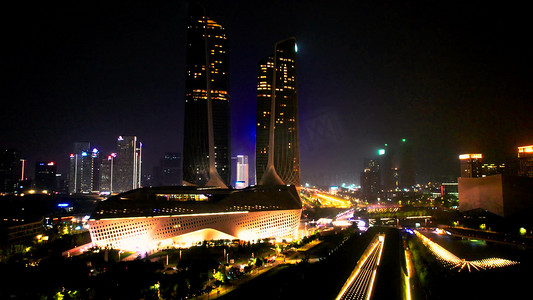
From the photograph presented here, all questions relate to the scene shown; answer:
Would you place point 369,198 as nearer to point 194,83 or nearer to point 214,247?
point 194,83

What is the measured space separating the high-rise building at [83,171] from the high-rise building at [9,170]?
85.3 feet

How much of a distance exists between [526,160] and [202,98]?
4983 centimetres

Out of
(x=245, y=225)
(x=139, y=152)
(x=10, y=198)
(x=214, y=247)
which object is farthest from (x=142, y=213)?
(x=139, y=152)

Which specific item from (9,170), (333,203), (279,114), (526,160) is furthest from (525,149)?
(9,170)

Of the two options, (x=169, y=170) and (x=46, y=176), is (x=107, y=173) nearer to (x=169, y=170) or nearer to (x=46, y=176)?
(x=46, y=176)

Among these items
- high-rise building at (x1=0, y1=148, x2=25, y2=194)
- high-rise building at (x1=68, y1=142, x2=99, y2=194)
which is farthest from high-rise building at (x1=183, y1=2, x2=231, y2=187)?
high-rise building at (x1=68, y1=142, x2=99, y2=194)

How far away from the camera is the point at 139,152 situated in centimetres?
10681

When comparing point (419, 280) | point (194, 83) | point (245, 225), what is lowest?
point (419, 280)

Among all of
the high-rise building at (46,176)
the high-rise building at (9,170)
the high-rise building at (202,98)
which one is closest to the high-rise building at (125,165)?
the high-rise building at (46,176)

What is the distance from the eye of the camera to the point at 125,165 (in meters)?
104

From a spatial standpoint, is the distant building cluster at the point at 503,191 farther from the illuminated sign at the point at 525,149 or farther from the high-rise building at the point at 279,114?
the high-rise building at the point at 279,114

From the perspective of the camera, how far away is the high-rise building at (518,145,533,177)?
52750mm

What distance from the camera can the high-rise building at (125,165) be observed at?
4077 inches

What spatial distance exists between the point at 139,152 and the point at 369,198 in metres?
68.6
